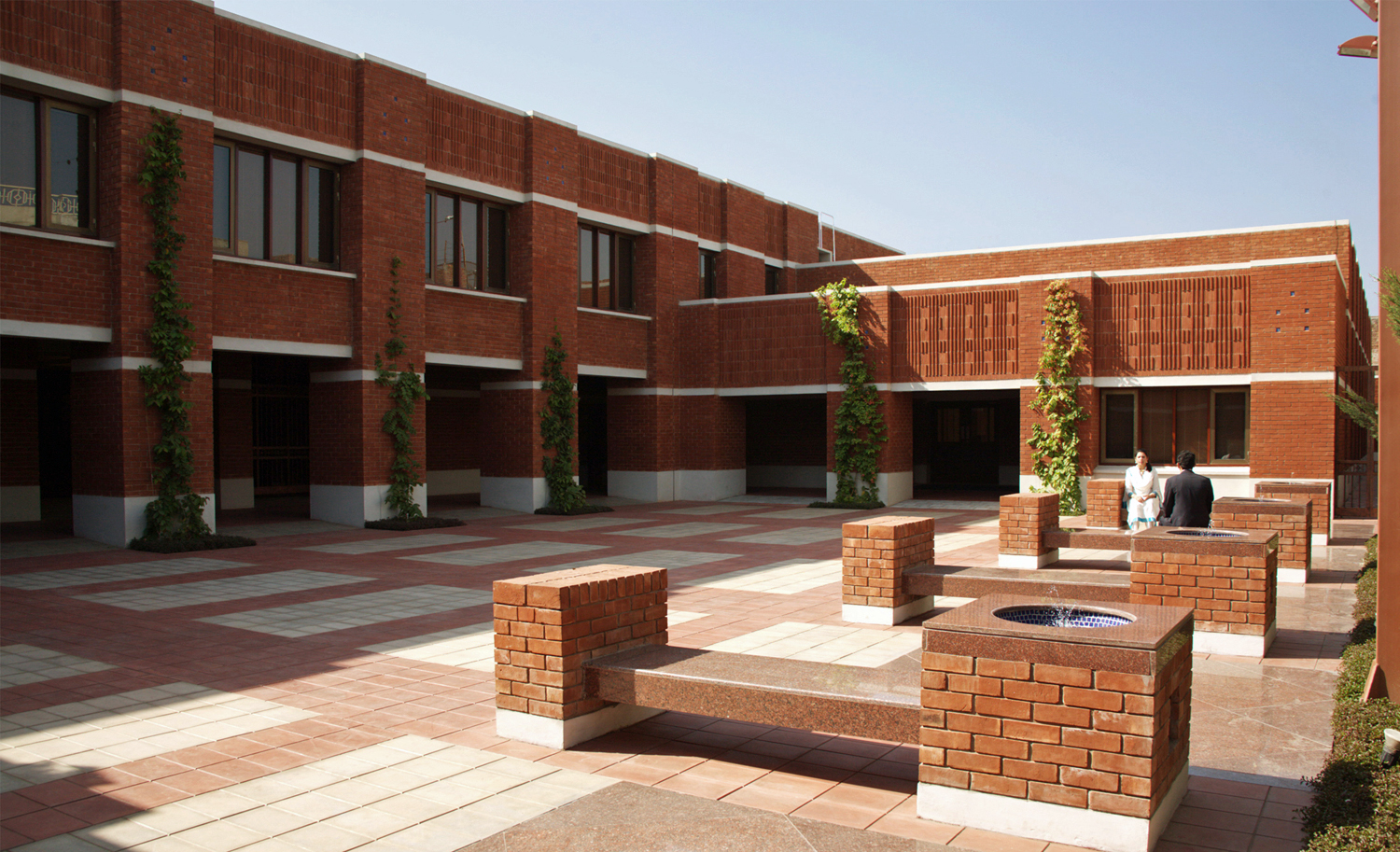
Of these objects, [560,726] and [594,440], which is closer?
[560,726]

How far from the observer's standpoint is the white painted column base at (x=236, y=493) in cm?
2077

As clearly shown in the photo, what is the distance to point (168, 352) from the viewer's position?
15078mm

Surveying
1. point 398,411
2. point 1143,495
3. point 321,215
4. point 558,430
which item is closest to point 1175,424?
point 1143,495

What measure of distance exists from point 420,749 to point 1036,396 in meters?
18.8

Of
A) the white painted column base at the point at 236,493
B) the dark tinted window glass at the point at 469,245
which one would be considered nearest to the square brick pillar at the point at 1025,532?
the dark tinted window glass at the point at 469,245

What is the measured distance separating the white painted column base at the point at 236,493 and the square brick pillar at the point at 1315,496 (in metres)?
19.5

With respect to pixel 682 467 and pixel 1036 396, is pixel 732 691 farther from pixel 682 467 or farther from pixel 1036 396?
pixel 682 467

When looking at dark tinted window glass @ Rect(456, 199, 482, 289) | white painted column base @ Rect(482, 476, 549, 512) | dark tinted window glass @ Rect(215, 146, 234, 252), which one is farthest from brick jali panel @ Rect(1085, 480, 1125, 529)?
dark tinted window glass @ Rect(215, 146, 234, 252)

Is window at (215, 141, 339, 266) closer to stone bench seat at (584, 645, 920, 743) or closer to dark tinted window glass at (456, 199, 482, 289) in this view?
dark tinted window glass at (456, 199, 482, 289)

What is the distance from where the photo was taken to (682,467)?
26047 mm

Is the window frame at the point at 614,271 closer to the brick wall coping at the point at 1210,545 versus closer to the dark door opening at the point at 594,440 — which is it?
the dark door opening at the point at 594,440

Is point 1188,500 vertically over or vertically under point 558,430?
under

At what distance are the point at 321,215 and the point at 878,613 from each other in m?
14.3

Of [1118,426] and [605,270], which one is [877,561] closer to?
[1118,426]
